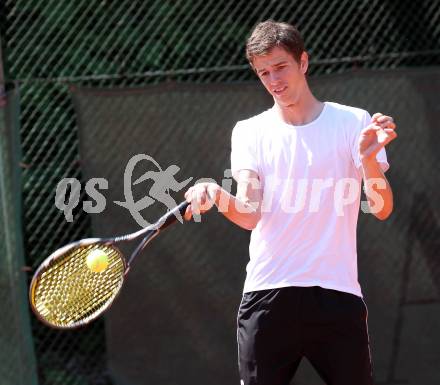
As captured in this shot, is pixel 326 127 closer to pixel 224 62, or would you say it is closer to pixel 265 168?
pixel 265 168

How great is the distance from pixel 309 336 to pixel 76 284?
856mm

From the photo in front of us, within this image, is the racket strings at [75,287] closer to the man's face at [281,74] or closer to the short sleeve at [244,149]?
the short sleeve at [244,149]

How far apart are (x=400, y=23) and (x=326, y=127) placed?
2046 millimetres

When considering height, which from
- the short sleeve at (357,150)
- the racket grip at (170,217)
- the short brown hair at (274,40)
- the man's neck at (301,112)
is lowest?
the racket grip at (170,217)

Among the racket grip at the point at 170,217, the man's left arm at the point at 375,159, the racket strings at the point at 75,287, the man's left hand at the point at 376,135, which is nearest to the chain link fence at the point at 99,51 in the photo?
the racket strings at the point at 75,287

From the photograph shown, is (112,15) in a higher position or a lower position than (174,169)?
higher

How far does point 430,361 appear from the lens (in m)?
4.41

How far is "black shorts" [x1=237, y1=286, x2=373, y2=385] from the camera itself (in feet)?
→ 8.82

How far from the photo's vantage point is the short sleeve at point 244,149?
2.78m

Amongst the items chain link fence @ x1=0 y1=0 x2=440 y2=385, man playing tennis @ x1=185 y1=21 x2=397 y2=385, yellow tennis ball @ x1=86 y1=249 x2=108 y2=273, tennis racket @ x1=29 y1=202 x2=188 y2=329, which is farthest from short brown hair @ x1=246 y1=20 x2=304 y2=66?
chain link fence @ x1=0 y1=0 x2=440 y2=385

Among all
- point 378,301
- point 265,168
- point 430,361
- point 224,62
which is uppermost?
point 224,62

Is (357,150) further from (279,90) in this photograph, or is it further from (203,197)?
Result: (203,197)

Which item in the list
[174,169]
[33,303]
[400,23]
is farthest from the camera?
[400,23]

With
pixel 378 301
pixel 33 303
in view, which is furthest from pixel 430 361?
pixel 33 303
